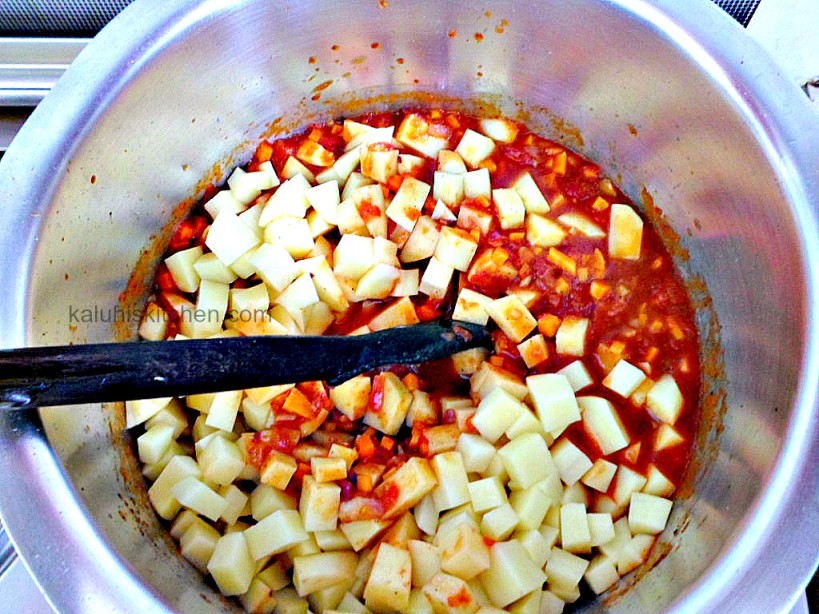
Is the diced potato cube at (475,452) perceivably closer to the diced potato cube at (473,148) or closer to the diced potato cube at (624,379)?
the diced potato cube at (624,379)

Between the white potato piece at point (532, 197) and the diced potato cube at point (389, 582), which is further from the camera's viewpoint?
the white potato piece at point (532, 197)

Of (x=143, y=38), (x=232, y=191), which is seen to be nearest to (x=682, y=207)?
(x=232, y=191)

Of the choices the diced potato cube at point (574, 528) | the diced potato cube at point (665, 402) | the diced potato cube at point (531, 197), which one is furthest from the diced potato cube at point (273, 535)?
the diced potato cube at point (531, 197)

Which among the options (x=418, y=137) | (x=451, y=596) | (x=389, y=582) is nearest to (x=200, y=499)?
(x=389, y=582)

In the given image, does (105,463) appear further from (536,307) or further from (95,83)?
(536,307)

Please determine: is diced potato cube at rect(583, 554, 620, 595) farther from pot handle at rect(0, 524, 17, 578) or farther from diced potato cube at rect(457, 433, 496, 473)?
pot handle at rect(0, 524, 17, 578)

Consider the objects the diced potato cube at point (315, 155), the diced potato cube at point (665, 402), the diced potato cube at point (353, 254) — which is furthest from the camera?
the diced potato cube at point (315, 155)
